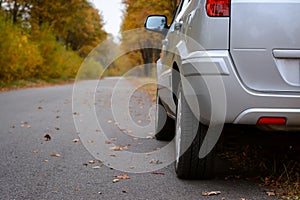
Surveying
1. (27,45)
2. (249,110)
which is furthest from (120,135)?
(27,45)

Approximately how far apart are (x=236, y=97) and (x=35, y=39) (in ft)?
89.5

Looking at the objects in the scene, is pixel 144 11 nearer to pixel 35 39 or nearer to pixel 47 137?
pixel 35 39

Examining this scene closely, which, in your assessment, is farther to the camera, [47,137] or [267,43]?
[47,137]

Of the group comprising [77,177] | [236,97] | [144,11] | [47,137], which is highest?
[144,11]

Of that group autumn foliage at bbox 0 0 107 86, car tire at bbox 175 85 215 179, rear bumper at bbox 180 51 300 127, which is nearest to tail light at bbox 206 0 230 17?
rear bumper at bbox 180 51 300 127

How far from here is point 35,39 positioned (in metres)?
28.6

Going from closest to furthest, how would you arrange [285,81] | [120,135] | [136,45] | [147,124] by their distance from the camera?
[285,81]
[120,135]
[147,124]
[136,45]

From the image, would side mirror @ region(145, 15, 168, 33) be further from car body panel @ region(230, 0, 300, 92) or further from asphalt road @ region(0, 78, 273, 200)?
car body panel @ region(230, 0, 300, 92)

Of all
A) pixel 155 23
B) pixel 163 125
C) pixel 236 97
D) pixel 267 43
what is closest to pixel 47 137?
pixel 163 125

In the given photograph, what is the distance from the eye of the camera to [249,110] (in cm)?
288

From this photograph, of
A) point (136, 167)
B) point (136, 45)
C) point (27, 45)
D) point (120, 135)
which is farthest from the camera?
point (136, 45)

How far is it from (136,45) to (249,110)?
32.9 meters

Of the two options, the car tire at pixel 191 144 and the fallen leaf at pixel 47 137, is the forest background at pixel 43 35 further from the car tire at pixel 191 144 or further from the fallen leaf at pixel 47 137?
the car tire at pixel 191 144

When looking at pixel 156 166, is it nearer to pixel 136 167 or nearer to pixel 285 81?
pixel 136 167
